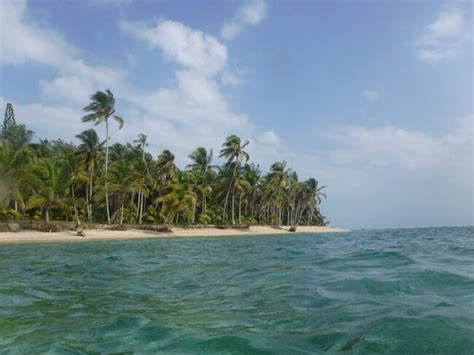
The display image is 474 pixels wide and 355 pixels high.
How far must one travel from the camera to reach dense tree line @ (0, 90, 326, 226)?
41.6 m

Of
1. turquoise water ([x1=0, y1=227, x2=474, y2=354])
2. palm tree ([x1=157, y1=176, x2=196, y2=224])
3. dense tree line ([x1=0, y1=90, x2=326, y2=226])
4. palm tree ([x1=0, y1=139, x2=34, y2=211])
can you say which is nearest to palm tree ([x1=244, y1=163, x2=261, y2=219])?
dense tree line ([x1=0, y1=90, x2=326, y2=226])

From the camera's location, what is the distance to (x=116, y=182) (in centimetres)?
5256

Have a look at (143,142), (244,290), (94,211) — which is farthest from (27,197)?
(244,290)

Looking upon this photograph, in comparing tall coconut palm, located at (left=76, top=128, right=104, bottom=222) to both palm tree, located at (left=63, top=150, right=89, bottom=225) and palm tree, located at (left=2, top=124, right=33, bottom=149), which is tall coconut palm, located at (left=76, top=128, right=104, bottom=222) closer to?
palm tree, located at (left=63, top=150, right=89, bottom=225)

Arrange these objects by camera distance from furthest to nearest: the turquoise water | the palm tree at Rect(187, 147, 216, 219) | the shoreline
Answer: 1. the palm tree at Rect(187, 147, 216, 219)
2. the shoreline
3. the turquoise water

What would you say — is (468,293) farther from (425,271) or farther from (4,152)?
(4,152)

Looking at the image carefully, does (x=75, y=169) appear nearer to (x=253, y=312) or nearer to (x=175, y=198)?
(x=175, y=198)

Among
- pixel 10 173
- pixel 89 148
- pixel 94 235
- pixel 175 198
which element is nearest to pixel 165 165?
pixel 175 198

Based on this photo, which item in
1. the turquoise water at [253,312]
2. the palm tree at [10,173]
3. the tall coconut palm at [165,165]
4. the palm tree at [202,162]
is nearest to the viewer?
the turquoise water at [253,312]

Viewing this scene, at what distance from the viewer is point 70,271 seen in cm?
1291

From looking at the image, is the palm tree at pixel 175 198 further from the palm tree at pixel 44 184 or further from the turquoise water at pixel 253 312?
the turquoise water at pixel 253 312

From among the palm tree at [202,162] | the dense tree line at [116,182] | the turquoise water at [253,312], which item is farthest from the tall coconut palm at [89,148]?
the turquoise water at [253,312]

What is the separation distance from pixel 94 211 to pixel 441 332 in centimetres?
6134

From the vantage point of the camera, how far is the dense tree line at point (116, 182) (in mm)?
41594
